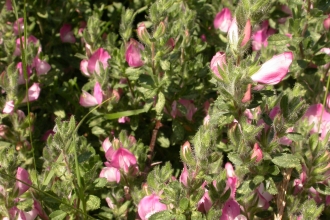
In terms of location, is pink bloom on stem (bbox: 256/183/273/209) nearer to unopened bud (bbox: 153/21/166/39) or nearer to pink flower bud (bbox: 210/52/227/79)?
pink flower bud (bbox: 210/52/227/79)

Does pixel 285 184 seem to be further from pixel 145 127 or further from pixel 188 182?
pixel 145 127

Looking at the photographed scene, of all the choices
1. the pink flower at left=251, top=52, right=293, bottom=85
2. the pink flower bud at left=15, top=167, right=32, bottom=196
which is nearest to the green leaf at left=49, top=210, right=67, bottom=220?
the pink flower bud at left=15, top=167, right=32, bottom=196

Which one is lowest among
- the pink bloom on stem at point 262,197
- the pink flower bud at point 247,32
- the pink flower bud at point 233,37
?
the pink bloom on stem at point 262,197

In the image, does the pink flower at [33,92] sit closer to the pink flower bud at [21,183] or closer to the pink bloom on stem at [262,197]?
the pink flower bud at [21,183]

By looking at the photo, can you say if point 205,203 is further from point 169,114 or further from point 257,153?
point 169,114

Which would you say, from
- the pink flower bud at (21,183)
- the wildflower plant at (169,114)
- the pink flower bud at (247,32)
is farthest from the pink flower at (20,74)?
the pink flower bud at (247,32)
